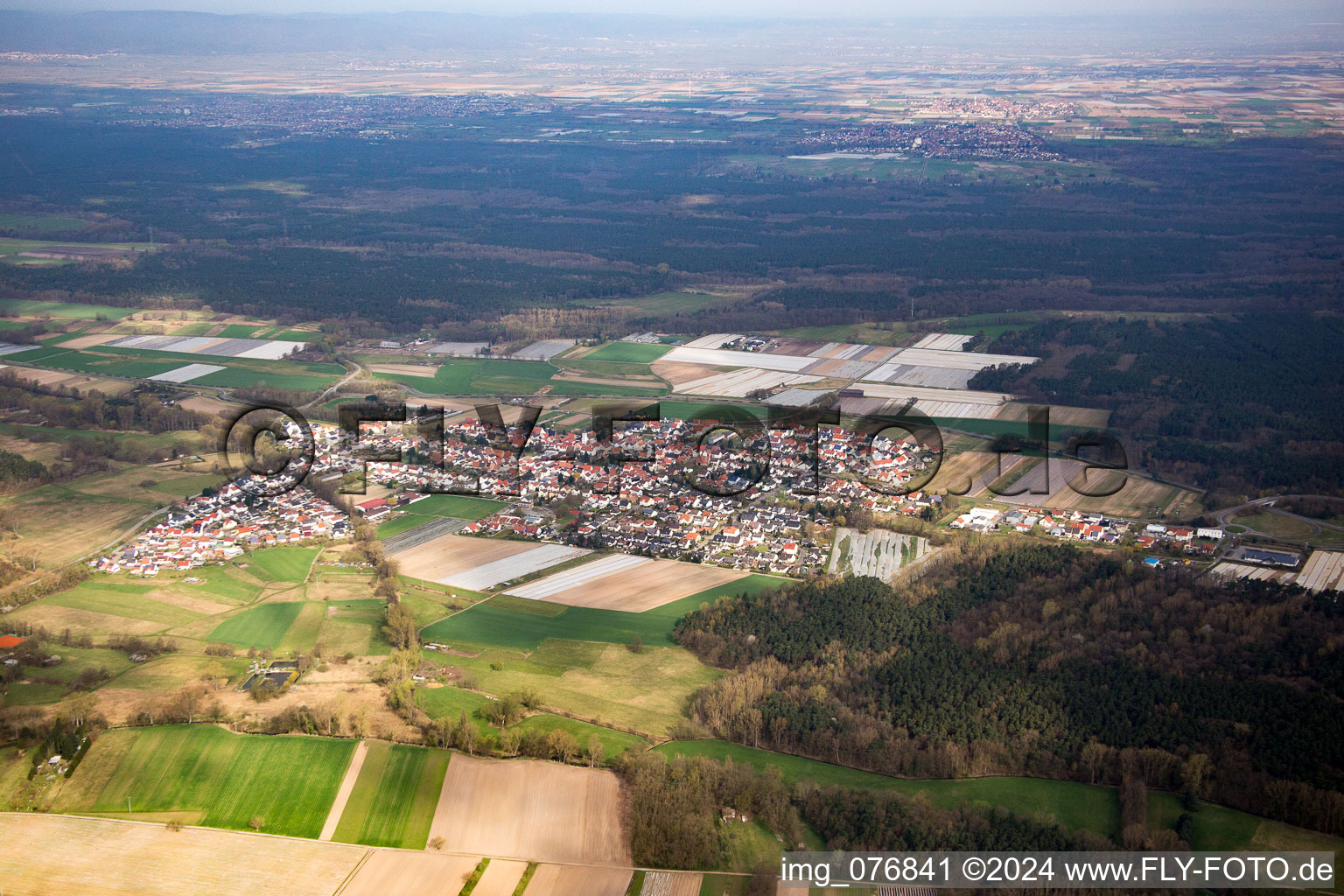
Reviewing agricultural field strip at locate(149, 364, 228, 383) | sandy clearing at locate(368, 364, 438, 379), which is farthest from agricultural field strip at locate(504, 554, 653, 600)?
agricultural field strip at locate(149, 364, 228, 383)

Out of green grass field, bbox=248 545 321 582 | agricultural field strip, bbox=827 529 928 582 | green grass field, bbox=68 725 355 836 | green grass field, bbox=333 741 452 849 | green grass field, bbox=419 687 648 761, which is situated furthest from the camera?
green grass field, bbox=248 545 321 582

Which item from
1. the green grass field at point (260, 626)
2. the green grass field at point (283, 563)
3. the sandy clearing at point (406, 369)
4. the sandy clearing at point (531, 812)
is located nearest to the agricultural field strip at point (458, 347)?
the sandy clearing at point (406, 369)

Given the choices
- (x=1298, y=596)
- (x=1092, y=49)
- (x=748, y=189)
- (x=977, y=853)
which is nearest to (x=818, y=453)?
(x=1298, y=596)

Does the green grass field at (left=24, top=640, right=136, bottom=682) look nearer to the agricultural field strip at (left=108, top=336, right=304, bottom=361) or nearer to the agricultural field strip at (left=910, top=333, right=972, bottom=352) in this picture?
the agricultural field strip at (left=108, top=336, right=304, bottom=361)

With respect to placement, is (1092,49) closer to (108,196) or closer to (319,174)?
(319,174)

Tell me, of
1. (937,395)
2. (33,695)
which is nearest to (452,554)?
(33,695)

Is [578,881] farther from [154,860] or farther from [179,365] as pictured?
[179,365]

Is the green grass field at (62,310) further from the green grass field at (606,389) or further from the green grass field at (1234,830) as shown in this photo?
the green grass field at (1234,830)
